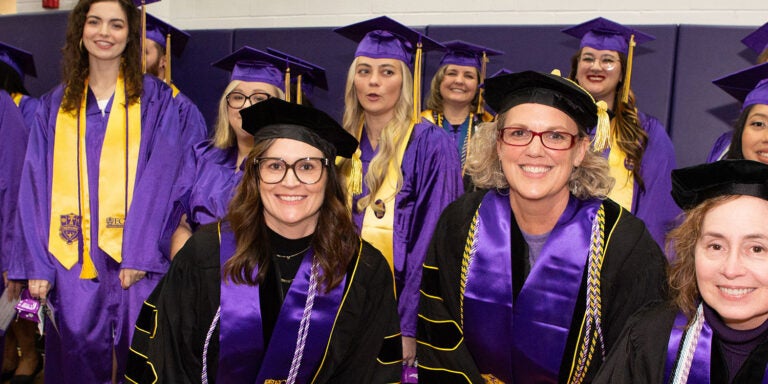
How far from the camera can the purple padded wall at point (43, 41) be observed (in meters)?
5.83

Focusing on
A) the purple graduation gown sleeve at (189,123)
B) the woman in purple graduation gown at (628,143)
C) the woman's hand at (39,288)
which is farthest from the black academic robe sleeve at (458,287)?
the woman's hand at (39,288)

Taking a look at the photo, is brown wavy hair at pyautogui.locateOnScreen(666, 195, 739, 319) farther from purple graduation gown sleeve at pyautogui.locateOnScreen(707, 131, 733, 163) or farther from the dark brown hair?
purple graduation gown sleeve at pyautogui.locateOnScreen(707, 131, 733, 163)

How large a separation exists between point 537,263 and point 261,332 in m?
0.92

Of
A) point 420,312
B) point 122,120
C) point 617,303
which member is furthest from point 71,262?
point 617,303

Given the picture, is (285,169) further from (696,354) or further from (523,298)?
(696,354)

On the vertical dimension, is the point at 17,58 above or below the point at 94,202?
above

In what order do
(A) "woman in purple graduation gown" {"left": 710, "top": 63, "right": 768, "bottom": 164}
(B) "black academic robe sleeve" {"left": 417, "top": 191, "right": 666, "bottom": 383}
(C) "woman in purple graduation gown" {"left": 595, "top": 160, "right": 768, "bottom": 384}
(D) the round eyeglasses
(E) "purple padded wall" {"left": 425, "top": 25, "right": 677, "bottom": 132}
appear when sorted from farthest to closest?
(E) "purple padded wall" {"left": 425, "top": 25, "right": 677, "bottom": 132}, (D) the round eyeglasses, (A) "woman in purple graduation gown" {"left": 710, "top": 63, "right": 768, "bottom": 164}, (B) "black academic robe sleeve" {"left": 417, "top": 191, "right": 666, "bottom": 383}, (C) "woman in purple graduation gown" {"left": 595, "top": 160, "right": 768, "bottom": 384}

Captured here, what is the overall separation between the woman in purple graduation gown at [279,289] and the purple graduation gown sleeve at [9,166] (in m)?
1.55

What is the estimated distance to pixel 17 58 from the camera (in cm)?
450

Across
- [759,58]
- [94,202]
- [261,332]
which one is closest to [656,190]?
[759,58]

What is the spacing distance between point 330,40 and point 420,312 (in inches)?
129

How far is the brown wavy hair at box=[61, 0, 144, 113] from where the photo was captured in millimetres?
3523

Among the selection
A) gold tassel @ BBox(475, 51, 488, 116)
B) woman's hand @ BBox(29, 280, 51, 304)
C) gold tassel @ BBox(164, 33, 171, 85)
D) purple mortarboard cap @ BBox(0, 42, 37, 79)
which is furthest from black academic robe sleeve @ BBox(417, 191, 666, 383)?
purple mortarboard cap @ BBox(0, 42, 37, 79)

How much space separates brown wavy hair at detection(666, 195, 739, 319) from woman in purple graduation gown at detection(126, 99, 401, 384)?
92cm
